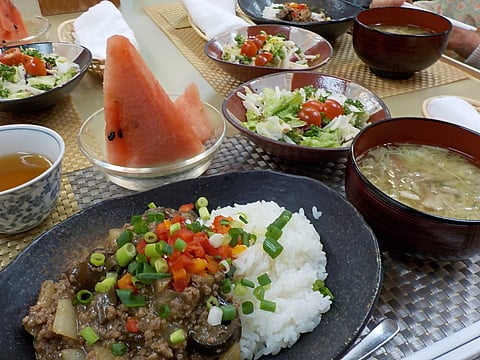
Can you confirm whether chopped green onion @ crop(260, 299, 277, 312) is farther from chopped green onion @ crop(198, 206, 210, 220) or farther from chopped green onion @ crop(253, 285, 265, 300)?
chopped green onion @ crop(198, 206, 210, 220)

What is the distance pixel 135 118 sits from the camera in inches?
65.0

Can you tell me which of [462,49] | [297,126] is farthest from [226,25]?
[462,49]

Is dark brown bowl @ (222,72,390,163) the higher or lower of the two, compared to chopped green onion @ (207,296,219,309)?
lower

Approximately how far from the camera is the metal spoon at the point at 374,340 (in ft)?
3.68

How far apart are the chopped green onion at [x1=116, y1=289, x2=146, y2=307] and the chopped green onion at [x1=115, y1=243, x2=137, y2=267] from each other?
0.27 ft

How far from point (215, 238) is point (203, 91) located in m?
1.31

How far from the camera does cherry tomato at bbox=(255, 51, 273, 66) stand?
7.68 ft

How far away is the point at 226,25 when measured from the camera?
2.71 metres

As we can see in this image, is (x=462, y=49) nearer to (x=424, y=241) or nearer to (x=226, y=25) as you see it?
(x=226, y=25)

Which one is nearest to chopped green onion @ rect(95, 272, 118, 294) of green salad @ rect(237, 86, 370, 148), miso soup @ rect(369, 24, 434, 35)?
green salad @ rect(237, 86, 370, 148)

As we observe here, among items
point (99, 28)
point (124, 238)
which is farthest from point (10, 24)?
point (124, 238)

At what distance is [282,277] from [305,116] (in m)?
0.85

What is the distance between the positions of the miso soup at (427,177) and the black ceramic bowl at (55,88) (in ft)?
4.55

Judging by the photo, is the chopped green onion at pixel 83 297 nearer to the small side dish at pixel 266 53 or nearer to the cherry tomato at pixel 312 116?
the cherry tomato at pixel 312 116
